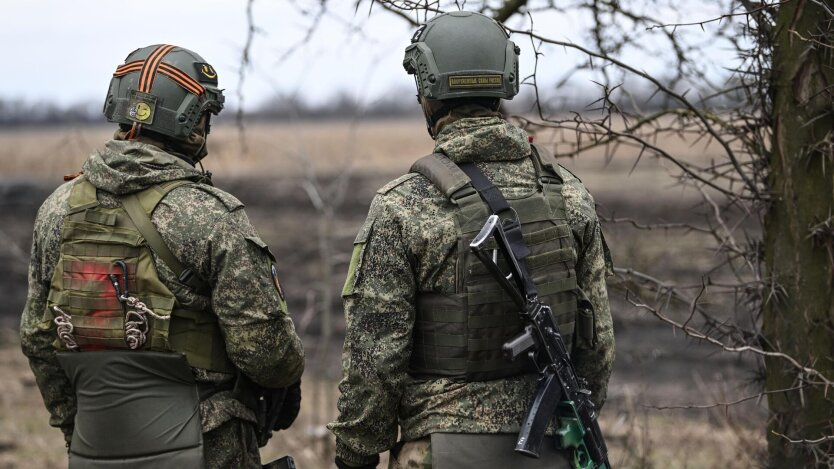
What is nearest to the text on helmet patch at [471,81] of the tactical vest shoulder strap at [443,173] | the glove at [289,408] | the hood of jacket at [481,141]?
the hood of jacket at [481,141]

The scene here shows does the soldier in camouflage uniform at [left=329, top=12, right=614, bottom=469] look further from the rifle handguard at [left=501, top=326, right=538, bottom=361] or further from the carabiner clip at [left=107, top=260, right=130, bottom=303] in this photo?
the carabiner clip at [left=107, top=260, right=130, bottom=303]

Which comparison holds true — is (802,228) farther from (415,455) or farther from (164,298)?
(164,298)

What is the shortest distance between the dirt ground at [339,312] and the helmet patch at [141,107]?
2172mm

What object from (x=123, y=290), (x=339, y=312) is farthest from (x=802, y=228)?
(x=339, y=312)

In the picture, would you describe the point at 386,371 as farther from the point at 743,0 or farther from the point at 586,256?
the point at 743,0

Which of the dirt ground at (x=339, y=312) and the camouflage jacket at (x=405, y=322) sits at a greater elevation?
the camouflage jacket at (x=405, y=322)

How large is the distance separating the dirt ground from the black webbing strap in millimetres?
1444

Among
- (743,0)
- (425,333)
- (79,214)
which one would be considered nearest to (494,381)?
(425,333)

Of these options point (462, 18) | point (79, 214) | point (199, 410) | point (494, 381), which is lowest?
point (199, 410)

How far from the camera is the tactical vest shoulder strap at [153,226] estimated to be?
3457mm

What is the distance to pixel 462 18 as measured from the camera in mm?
3371

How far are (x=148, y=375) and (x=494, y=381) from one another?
1.24 m

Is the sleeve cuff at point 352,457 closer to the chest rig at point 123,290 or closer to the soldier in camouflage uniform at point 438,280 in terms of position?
the soldier in camouflage uniform at point 438,280

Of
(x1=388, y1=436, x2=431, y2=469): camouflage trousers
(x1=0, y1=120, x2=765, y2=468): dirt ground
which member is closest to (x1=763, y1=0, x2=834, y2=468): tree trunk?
(x1=0, y1=120, x2=765, y2=468): dirt ground
